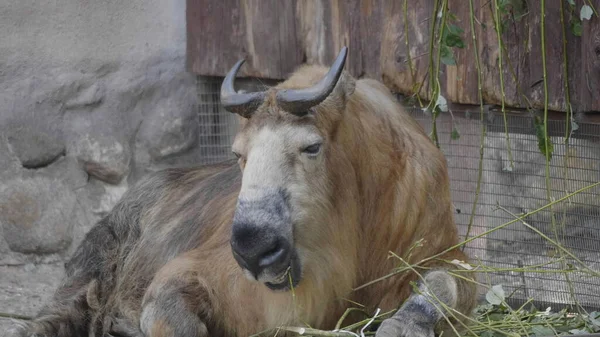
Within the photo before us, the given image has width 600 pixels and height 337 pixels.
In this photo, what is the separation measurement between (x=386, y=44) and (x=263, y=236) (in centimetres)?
234

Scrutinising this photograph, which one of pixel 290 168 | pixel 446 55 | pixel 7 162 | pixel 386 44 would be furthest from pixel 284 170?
pixel 7 162

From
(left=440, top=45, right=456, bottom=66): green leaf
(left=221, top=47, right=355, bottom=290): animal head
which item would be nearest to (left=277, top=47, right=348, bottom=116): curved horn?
(left=221, top=47, right=355, bottom=290): animal head

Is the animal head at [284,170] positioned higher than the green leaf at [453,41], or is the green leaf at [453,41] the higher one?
the green leaf at [453,41]

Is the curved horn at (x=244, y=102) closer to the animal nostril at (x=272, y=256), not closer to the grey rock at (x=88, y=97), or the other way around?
the animal nostril at (x=272, y=256)

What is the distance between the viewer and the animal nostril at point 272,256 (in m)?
3.32

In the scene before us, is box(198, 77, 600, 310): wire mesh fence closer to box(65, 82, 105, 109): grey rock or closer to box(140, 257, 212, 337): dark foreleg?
box(140, 257, 212, 337): dark foreleg

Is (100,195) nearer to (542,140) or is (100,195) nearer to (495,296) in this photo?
(542,140)

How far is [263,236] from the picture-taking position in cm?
329

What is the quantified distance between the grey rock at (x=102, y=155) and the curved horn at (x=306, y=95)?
10.1 ft

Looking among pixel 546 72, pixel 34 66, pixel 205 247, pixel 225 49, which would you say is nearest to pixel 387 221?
pixel 205 247

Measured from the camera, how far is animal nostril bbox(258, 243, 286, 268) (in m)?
3.32

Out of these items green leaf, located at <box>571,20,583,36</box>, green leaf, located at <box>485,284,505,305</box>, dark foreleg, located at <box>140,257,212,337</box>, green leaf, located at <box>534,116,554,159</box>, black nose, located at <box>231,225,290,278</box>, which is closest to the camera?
black nose, located at <box>231,225,290,278</box>

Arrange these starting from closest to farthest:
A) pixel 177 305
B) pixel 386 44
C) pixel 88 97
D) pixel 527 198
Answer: pixel 177 305, pixel 527 198, pixel 386 44, pixel 88 97

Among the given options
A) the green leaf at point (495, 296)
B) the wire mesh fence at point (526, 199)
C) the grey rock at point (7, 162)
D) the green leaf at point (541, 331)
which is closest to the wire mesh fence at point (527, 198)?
the wire mesh fence at point (526, 199)
